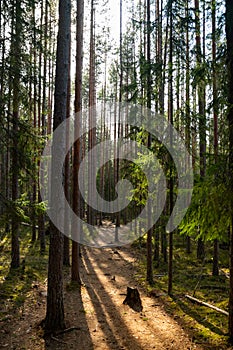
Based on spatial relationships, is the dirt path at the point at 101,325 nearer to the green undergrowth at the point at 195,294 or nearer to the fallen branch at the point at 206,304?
the green undergrowth at the point at 195,294

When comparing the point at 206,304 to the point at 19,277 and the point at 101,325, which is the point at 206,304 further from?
the point at 19,277

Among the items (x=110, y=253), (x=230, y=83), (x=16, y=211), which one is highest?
(x=230, y=83)

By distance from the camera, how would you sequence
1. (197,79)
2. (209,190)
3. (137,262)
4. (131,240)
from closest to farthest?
(209,190) < (197,79) < (137,262) < (131,240)

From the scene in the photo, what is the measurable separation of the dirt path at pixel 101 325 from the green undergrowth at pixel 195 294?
1.14 ft

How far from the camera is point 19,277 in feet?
35.5

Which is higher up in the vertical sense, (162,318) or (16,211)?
(16,211)

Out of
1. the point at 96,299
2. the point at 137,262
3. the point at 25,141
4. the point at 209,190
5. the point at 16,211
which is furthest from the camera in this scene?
the point at 137,262

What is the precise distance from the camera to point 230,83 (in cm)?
612

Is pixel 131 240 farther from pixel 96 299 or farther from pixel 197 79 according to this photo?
pixel 197 79

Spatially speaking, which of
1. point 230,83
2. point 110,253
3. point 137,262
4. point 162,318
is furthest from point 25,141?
point 110,253

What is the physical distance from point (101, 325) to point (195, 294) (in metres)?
3.76

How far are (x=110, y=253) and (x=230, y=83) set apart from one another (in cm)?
1405

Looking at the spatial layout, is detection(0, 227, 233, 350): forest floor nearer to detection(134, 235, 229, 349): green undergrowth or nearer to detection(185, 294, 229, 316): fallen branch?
detection(134, 235, 229, 349): green undergrowth

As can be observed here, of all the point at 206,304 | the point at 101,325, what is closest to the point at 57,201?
the point at 101,325
